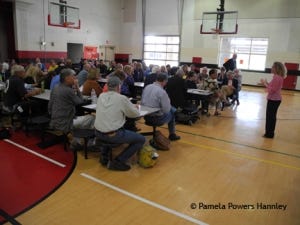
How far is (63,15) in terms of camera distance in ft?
44.3

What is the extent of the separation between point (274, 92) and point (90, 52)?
12599 mm

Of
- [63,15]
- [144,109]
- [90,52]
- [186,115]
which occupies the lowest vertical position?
[186,115]

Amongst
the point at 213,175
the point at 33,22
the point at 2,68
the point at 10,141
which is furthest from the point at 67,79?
the point at 33,22

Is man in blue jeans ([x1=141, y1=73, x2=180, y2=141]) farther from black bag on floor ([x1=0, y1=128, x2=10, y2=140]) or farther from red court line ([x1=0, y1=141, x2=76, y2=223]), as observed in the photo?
black bag on floor ([x1=0, y1=128, x2=10, y2=140])

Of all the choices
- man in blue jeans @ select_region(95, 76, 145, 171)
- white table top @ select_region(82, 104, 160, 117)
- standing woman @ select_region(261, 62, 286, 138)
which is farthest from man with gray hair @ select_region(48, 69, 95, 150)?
standing woman @ select_region(261, 62, 286, 138)

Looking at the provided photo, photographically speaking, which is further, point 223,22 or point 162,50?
point 162,50

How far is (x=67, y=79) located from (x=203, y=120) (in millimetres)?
3834

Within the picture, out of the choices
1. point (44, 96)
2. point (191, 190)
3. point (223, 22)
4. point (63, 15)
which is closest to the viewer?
point (191, 190)

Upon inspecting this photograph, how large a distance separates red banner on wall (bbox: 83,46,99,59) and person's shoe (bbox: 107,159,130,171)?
41.9ft

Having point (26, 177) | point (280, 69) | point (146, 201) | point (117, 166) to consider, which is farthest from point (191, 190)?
point (280, 69)

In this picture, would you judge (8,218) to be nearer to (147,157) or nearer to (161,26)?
(147,157)

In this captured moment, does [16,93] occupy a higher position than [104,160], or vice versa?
[16,93]

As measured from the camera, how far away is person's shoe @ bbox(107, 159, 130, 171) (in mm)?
3617

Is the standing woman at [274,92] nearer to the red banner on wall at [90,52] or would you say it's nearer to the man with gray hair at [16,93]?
the man with gray hair at [16,93]
